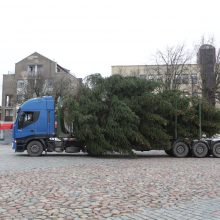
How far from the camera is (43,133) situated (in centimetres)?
2247

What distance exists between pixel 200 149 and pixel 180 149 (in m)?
1.22

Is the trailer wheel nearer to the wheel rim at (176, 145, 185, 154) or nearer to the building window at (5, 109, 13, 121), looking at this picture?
the wheel rim at (176, 145, 185, 154)

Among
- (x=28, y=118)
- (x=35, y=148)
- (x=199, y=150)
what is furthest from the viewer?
(x=199, y=150)

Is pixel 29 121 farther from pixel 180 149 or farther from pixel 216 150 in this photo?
pixel 216 150

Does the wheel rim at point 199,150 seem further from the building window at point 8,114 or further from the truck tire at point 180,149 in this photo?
the building window at point 8,114

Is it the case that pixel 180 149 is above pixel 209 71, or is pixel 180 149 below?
below

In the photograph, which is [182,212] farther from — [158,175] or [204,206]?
[158,175]

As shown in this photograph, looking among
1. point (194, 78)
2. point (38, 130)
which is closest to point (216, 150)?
point (38, 130)

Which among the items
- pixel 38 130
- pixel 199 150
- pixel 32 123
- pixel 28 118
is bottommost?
pixel 199 150

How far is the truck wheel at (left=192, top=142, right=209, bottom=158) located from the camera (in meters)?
22.9

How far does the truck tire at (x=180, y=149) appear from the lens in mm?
22939

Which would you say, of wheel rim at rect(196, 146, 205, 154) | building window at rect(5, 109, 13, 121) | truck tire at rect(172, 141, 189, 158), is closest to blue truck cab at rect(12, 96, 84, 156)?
truck tire at rect(172, 141, 189, 158)

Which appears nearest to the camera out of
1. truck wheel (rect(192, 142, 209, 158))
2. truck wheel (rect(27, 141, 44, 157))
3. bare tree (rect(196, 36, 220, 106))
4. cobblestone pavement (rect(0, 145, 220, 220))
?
cobblestone pavement (rect(0, 145, 220, 220))

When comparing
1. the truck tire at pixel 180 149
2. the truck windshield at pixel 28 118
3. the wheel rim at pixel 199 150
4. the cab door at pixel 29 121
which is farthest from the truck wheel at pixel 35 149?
the wheel rim at pixel 199 150
